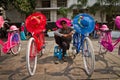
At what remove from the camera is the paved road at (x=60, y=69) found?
560cm

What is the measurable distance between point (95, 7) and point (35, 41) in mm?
17981

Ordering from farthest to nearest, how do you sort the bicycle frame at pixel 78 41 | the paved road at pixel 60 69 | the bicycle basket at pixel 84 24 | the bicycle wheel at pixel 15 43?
the bicycle wheel at pixel 15 43
the bicycle frame at pixel 78 41
the bicycle basket at pixel 84 24
the paved road at pixel 60 69

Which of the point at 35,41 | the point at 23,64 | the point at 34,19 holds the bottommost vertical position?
the point at 23,64

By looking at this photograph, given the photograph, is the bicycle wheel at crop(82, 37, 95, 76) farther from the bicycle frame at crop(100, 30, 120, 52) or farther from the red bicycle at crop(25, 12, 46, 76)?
the red bicycle at crop(25, 12, 46, 76)

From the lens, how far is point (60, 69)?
6.36m

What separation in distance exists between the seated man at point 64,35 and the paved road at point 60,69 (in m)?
0.51

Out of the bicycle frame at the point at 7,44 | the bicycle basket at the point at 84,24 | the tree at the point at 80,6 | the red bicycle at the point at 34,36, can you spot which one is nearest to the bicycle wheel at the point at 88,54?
the bicycle basket at the point at 84,24

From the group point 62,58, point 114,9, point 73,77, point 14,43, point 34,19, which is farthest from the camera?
point 114,9

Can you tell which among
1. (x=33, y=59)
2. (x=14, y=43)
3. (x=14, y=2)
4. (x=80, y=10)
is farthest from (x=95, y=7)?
(x=33, y=59)

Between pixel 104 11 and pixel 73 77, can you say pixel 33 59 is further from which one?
pixel 104 11

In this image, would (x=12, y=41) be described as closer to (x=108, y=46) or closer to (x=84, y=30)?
(x=84, y=30)

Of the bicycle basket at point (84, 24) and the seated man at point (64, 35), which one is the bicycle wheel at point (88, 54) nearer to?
the bicycle basket at point (84, 24)

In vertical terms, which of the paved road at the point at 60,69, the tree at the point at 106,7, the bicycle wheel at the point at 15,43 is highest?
the tree at the point at 106,7

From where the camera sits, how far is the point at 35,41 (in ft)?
21.4
